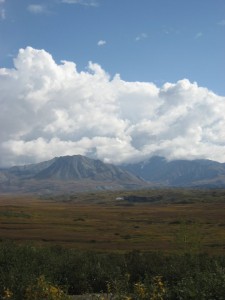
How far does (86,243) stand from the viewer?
266 feet

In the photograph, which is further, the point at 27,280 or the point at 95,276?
Result: the point at 95,276

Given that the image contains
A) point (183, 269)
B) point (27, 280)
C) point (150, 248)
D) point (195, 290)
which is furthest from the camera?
point (150, 248)

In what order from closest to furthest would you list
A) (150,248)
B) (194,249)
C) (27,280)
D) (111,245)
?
1. (27,280)
2. (194,249)
3. (150,248)
4. (111,245)

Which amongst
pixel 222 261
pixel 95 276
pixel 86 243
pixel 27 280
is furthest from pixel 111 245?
pixel 27 280

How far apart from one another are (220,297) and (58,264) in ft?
59.4

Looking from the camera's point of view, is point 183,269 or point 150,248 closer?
point 183,269

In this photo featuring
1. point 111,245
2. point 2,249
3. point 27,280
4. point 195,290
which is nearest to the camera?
point 195,290

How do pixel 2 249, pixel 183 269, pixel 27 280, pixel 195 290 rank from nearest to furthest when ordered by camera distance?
pixel 195 290
pixel 27 280
pixel 183 269
pixel 2 249

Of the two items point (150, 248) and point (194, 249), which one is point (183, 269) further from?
point (150, 248)

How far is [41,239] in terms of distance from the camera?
86125mm

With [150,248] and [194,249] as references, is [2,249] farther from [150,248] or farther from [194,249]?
[150,248]

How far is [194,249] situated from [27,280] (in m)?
31.6

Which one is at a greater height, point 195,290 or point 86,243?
point 195,290

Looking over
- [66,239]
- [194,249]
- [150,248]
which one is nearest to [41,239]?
[66,239]
